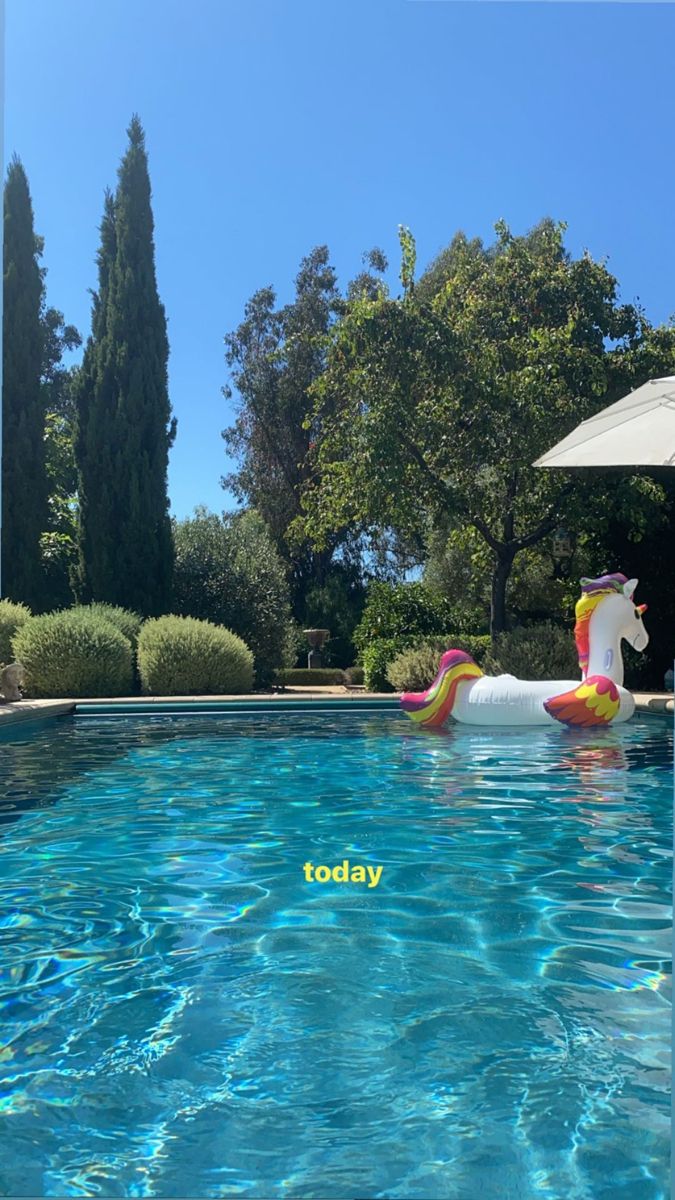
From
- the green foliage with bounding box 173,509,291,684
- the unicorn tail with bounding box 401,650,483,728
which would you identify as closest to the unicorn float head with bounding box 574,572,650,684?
the unicorn tail with bounding box 401,650,483,728

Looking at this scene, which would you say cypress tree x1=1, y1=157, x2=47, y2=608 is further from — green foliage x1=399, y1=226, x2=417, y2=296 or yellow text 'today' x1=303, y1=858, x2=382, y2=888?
yellow text 'today' x1=303, y1=858, x2=382, y2=888

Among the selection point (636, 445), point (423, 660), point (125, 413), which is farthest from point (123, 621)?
point (636, 445)

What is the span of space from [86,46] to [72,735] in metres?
8.56

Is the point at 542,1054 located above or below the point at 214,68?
below

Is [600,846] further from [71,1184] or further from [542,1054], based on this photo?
[71,1184]

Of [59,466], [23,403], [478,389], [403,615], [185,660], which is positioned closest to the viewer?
[478,389]

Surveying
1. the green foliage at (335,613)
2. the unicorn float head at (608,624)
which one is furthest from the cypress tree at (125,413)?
the unicorn float head at (608,624)

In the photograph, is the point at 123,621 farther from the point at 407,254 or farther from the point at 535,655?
the point at 407,254

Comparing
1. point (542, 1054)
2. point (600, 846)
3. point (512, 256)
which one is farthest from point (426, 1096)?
point (512, 256)

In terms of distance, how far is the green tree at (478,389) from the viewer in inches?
587

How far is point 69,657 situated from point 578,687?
8064mm

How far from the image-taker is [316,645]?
75.6 feet

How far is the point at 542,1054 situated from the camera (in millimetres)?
2939

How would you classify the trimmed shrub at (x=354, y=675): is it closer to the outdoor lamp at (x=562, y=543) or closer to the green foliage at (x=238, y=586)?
the green foliage at (x=238, y=586)
